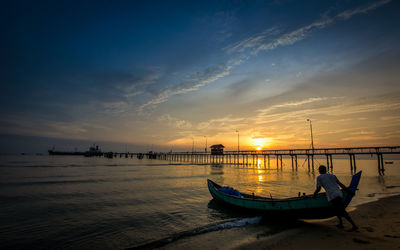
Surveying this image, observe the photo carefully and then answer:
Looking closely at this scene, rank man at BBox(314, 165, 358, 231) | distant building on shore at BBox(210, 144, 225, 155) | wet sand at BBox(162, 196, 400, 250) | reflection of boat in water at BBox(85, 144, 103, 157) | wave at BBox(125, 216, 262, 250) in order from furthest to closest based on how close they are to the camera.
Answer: reflection of boat in water at BBox(85, 144, 103, 157), distant building on shore at BBox(210, 144, 225, 155), wave at BBox(125, 216, 262, 250), man at BBox(314, 165, 358, 231), wet sand at BBox(162, 196, 400, 250)

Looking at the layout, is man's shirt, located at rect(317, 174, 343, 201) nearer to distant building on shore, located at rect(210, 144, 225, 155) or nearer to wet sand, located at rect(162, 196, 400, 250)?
wet sand, located at rect(162, 196, 400, 250)

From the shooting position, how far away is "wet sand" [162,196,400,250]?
22.0 feet

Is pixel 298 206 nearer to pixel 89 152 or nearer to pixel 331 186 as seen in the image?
pixel 331 186

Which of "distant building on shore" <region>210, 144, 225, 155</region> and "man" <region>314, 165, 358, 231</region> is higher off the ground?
"distant building on shore" <region>210, 144, 225, 155</region>

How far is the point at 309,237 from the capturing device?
25.3ft

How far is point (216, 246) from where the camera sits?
25.2ft

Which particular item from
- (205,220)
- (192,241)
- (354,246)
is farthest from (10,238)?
(354,246)

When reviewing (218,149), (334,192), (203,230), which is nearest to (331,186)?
(334,192)

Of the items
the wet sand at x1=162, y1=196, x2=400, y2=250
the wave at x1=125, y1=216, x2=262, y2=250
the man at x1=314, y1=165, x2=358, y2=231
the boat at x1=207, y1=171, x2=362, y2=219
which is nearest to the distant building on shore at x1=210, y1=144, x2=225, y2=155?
the boat at x1=207, y1=171, x2=362, y2=219

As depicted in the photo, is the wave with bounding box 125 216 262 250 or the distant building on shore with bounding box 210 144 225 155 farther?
the distant building on shore with bounding box 210 144 225 155

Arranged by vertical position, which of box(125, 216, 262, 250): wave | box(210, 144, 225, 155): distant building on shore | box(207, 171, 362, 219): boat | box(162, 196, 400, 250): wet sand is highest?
box(210, 144, 225, 155): distant building on shore

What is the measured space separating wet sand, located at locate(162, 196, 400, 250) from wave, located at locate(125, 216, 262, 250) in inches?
13.0

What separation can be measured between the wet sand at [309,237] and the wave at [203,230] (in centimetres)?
33

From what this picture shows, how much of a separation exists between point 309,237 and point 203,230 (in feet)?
15.3
